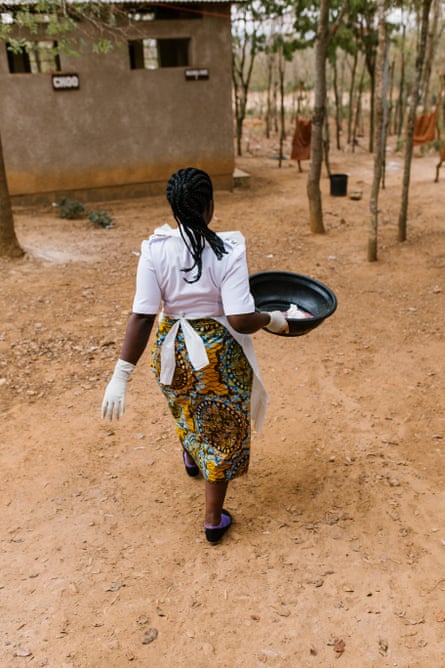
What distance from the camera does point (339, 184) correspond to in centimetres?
959

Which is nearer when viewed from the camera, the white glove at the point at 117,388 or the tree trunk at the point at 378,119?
the white glove at the point at 117,388

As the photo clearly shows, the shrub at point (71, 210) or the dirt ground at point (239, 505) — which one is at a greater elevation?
the shrub at point (71, 210)

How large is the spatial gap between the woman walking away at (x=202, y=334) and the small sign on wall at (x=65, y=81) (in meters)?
7.94

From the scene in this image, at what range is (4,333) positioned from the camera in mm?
4723

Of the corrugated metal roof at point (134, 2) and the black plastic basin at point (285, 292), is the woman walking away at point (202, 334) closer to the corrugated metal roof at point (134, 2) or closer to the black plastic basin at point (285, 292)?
the black plastic basin at point (285, 292)

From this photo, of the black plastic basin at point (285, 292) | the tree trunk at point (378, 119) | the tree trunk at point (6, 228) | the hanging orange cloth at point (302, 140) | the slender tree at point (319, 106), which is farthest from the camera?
the hanging orange cloth at point (302, 140)

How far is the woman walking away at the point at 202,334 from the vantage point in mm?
2068

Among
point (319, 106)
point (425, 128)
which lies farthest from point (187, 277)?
point (425, 128)

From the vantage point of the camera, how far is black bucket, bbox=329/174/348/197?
957 centimetres

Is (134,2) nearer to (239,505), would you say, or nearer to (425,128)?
(425,128)

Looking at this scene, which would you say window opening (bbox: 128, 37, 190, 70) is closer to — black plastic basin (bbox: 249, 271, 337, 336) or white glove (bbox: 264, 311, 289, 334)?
black plastic basin (bbox: 249, 271, 337, 336)

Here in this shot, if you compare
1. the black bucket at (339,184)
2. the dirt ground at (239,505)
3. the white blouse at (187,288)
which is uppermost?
the white blouse at (187,288)

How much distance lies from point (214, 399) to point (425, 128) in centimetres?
1187

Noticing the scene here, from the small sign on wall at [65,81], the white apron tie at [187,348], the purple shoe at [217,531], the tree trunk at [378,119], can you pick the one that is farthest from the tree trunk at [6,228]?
the purple shoe at [217,531]
